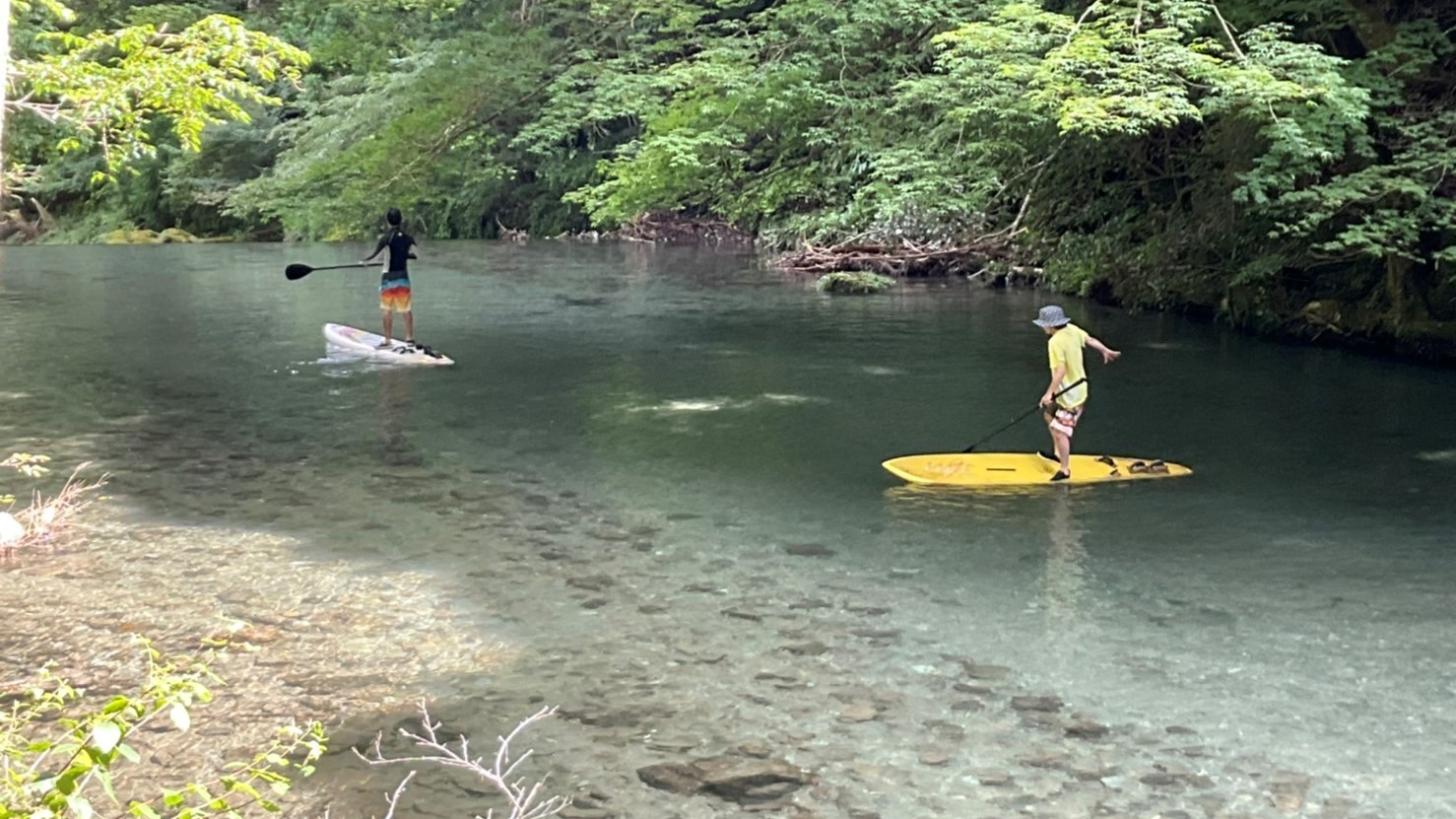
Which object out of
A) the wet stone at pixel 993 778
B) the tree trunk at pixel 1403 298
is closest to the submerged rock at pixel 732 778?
the wet stone at pixel 993 778

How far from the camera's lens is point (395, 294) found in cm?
1526

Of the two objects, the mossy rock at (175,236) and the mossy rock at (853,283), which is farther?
the mossy rock at (175,236)

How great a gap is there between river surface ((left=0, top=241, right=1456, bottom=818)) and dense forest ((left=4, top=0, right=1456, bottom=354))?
1.42 metres

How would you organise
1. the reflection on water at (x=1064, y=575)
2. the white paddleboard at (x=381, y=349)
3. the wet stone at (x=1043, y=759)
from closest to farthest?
the wet stone at (x=1043, y=759) < the reflection on water at (x=1064, y=575) < the white paddleboard at (x=381, y=349)

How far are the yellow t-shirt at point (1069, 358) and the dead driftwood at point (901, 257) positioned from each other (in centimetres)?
1681

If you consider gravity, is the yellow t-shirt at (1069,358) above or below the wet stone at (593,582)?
above

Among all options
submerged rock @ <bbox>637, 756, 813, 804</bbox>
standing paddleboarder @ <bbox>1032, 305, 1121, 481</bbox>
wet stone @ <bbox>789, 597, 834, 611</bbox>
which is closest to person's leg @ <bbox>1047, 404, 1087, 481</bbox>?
standing paddleboarder @ <bbox>1032, 305, 1121, 481</bbox>

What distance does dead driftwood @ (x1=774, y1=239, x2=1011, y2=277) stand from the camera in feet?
87.1

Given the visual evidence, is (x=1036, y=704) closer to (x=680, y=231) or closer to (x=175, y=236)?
(x=680, y=231)

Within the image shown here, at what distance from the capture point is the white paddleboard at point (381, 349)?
616 inches

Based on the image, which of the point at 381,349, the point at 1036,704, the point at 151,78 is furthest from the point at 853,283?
the point at 1036,704

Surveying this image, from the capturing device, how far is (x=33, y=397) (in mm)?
13461

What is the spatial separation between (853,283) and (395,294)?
11.3 m

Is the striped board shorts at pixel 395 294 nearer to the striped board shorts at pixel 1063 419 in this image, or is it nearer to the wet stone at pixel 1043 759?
the striped board shorts at pixel 1063 419
